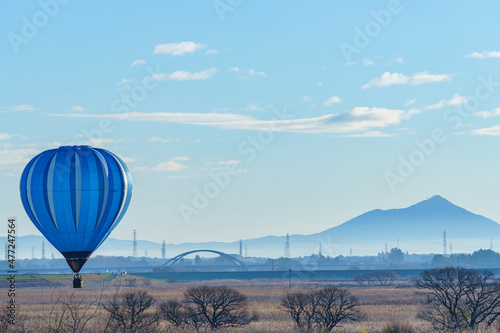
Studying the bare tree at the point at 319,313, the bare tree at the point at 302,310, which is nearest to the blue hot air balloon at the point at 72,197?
the bare tree at the point at 302,310

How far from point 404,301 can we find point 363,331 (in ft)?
170

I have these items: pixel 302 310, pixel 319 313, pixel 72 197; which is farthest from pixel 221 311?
pixel 72 197

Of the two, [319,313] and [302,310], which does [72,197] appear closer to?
[319,313]

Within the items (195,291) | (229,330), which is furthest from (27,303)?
(229,330)

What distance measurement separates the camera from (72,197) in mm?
61844

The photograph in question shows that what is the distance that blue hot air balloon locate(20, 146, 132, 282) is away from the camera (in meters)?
61.1

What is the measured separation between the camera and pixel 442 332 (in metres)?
66.1

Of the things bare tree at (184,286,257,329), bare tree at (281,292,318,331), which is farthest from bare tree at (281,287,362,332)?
bare tree at (184,286,257,329)

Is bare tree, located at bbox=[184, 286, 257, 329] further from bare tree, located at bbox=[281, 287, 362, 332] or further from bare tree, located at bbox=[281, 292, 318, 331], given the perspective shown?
bare tree, located at bbox=[281, 287, 362, 332]

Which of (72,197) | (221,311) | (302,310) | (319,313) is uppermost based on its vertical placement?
(72,197)

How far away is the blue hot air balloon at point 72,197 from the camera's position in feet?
200

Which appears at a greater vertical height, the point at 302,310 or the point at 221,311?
the point at 221,311

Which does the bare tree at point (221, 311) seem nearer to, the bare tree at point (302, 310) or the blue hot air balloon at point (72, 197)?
the bare tree at point (302, 310)

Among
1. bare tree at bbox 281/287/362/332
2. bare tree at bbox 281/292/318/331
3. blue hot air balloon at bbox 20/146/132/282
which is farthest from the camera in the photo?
bare tree at bbox 281/292/318/331
